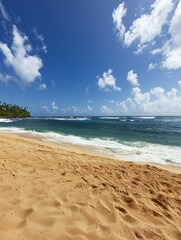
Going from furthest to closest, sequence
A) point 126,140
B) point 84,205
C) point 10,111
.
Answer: point 10,111, point 126,140, point 84,205

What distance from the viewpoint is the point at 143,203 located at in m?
4.08

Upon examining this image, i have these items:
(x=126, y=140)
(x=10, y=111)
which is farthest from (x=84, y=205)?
(x=10, y=111)

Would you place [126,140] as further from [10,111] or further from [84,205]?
[10,111]

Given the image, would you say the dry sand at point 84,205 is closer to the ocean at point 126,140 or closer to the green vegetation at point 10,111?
the ocean at point 126,140

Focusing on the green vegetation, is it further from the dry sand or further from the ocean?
the dry sand

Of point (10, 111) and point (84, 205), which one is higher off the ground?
point (10, 111)

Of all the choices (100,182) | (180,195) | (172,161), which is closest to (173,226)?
(180,195)

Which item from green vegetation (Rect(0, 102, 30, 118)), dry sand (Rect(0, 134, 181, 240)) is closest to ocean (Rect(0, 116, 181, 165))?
dry sand (Rect(0, 134, 181, 240))

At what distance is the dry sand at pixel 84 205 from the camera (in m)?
2.95

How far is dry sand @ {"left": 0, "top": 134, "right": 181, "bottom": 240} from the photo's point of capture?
2.95 metres

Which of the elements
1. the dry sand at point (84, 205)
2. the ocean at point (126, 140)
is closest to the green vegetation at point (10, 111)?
the ocean at point (126, 140)

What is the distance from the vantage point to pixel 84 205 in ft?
12.3

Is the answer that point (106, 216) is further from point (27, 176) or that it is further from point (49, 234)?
point (27, 176)

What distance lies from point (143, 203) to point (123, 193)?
597 millimetres
